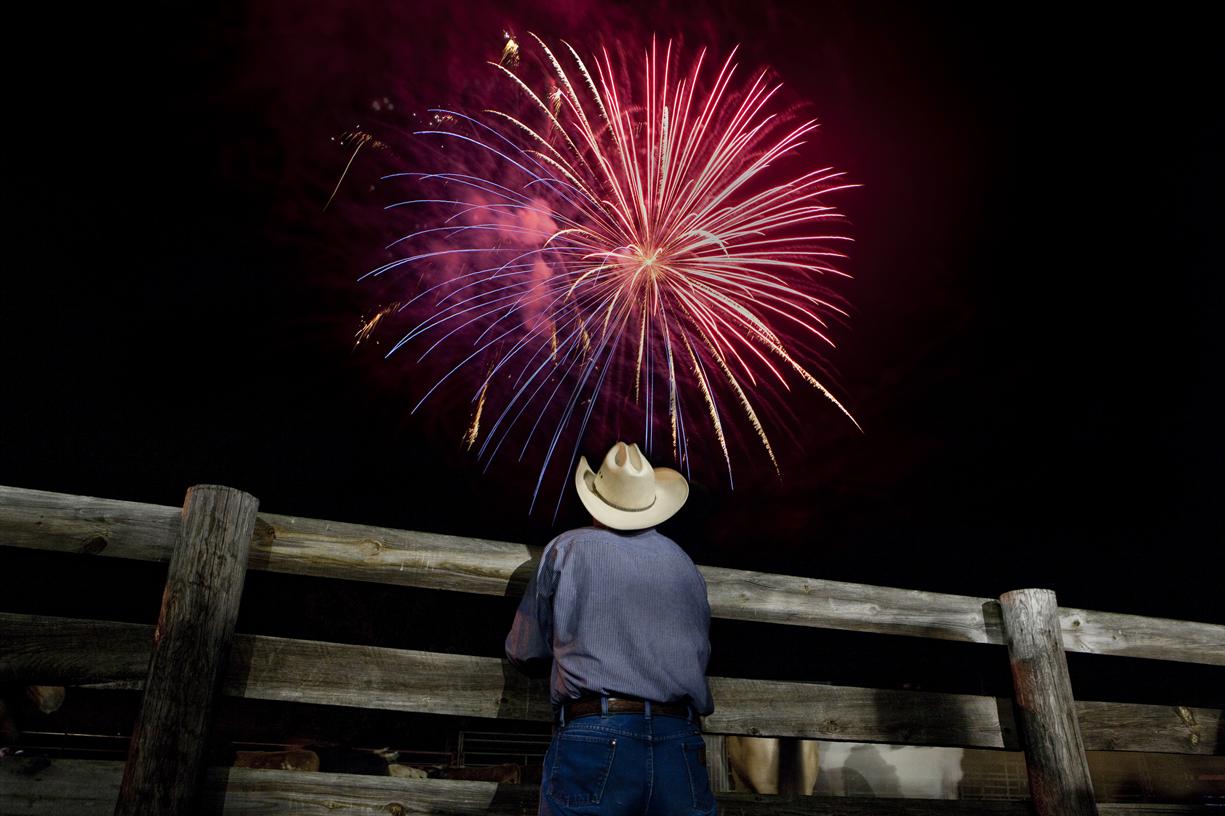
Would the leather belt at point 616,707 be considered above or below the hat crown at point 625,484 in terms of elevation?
below

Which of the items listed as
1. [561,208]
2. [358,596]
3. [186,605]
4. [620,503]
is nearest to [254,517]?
[186,605]

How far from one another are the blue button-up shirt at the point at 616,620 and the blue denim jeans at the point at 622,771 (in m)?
0.12

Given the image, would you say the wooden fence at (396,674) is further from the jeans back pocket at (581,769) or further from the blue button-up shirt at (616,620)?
the jeans back pocket at (581,769)

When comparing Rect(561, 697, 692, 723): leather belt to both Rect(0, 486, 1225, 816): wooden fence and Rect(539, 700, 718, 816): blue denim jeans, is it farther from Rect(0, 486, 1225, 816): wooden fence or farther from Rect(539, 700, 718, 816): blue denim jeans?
Rect(0, 486, 1225, 816): wooden fence

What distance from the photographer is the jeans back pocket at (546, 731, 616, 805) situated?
2.97 m

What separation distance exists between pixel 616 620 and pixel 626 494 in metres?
0.65

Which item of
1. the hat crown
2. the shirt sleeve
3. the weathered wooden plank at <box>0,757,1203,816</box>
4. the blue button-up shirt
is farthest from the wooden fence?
the hat crown

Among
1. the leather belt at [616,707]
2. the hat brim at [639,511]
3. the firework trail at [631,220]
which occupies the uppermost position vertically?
the firework trail at [631,220]

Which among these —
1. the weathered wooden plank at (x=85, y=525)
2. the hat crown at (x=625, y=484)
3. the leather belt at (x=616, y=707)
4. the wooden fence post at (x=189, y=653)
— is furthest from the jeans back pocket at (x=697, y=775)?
the weathered wooden plank at (x=85, y=525)

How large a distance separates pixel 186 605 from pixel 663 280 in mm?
6100

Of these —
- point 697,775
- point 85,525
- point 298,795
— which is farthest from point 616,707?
point 85,525

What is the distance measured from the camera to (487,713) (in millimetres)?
3594

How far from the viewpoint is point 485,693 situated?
3.62m

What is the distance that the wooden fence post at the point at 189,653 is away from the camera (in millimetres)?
2941
